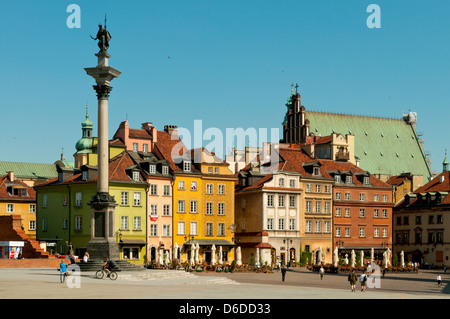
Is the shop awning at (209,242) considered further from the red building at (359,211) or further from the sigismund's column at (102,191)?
the sigismund's column at (102,191)

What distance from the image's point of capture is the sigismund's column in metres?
59.3

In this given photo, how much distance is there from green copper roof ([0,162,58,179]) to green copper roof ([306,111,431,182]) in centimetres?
4767

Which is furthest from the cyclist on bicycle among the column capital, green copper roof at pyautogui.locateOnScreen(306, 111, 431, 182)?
green copper roof at pyautogui.locateOnScreen(306, 111, 431, 182)

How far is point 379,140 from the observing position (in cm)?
14900

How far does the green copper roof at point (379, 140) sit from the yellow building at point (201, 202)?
40.0m

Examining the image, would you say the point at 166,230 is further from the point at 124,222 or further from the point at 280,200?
the point at 280,200

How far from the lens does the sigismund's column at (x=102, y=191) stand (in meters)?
59.3

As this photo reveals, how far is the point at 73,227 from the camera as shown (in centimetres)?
9856

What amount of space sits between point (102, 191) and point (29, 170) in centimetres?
8836

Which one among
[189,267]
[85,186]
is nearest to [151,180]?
[85,186]

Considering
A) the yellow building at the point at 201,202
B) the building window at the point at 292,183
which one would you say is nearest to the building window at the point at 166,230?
→ the yellow building at the point at 201,202
